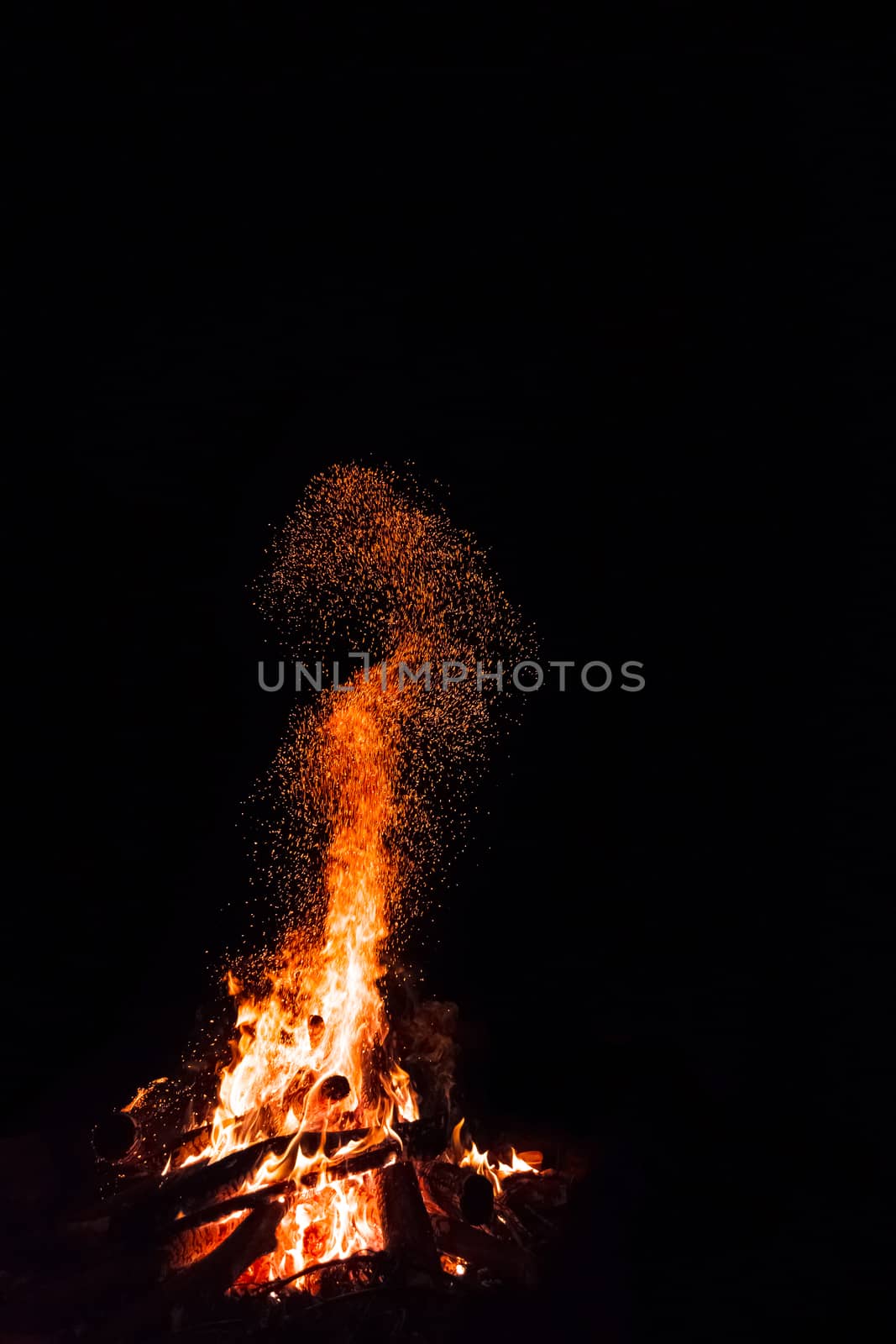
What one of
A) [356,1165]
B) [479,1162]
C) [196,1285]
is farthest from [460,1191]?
[196,1285]

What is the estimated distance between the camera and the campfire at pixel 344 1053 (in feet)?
6.45

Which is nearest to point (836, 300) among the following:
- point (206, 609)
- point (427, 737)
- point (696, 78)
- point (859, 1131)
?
point (696, 78)

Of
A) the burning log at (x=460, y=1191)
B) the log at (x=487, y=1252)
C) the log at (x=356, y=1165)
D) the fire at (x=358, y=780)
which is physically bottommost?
the log at (x=487, y=1252)

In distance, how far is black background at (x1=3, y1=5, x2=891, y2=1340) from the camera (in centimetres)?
244

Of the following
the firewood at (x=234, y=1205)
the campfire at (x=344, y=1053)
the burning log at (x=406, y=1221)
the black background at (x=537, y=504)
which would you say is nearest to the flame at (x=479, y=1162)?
the campfire at (x=344, y=1053)

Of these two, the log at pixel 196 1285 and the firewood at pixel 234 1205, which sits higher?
the firewood at pixel 234 1205

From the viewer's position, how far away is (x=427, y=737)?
3.39m

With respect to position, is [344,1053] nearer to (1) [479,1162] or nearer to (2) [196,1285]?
(1) [479,1162]

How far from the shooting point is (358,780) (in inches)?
134

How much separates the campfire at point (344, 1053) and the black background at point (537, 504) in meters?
0.17

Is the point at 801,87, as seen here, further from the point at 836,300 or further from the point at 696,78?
the point at 836,300

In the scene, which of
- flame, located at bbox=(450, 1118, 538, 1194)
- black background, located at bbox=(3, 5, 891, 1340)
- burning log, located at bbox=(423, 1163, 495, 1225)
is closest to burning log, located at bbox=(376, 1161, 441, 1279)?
burning log, located at bbox=(423, 1163, 495, 1225)

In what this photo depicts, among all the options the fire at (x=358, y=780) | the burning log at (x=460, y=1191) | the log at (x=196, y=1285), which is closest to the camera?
the log at (x=196, y=1285)

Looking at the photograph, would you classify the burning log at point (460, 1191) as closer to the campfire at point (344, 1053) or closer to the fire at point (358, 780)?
the campfire at point (344, 1053)
